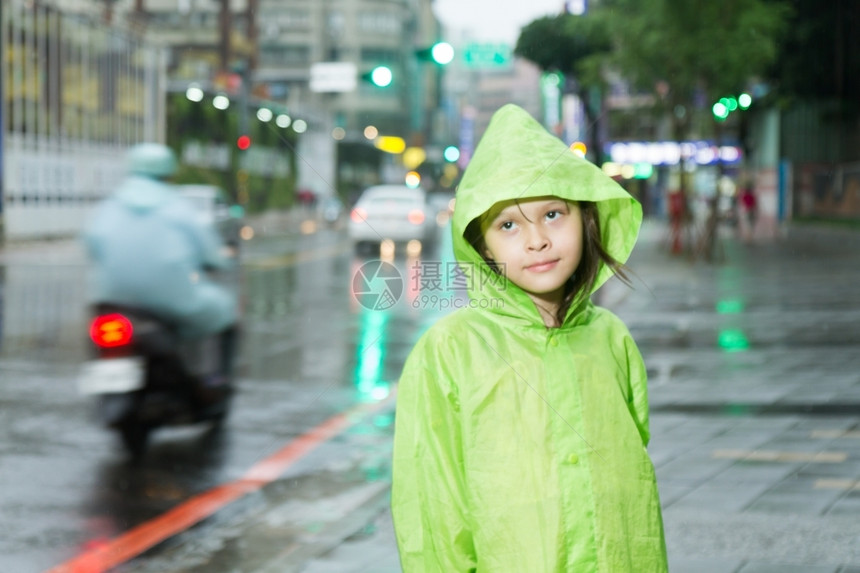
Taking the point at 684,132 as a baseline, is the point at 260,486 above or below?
below

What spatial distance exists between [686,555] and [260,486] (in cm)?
223

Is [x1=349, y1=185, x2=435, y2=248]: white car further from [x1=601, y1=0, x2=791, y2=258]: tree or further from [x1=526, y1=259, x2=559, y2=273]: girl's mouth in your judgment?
[x1=601, y1=0, x2=791, y2=258]: tree


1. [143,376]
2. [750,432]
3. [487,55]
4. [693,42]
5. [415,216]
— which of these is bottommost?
[750,432]

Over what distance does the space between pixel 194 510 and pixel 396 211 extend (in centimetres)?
166

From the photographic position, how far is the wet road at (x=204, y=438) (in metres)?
4.60

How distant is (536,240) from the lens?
2219 millimetres

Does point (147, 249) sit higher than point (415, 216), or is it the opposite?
point (415, 216)

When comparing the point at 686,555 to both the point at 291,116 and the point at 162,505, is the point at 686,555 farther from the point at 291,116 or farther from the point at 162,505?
the point at 291,116

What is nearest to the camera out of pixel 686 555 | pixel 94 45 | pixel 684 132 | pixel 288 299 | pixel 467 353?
pixel 467 353

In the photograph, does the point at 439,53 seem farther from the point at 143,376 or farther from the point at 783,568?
the point at 783,568

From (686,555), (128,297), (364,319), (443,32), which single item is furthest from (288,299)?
(686,555)

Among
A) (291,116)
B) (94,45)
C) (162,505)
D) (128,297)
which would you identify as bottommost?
(162,505)

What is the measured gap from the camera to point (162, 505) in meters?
5.14

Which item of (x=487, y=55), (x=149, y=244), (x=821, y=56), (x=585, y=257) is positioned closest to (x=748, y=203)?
(x=821, y=56)
